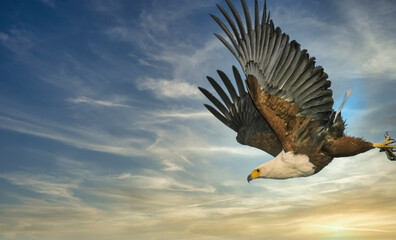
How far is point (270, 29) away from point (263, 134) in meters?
3.23

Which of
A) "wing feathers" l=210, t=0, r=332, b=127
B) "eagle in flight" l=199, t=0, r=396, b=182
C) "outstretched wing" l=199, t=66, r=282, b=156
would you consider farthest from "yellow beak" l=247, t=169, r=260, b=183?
"wing feathers" l=210, t=0, r=332, b=127

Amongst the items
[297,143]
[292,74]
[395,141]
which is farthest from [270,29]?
[395,141]

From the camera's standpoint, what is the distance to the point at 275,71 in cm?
683

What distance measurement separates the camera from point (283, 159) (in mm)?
7453

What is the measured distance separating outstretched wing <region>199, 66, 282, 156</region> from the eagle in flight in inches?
58.7

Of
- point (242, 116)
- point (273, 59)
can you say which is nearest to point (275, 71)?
point (273, 59)

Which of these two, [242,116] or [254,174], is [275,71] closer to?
[254,174]

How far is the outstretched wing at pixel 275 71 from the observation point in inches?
265

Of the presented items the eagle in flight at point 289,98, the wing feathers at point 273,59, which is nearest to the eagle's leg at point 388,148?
the eagle in flight at point 289,98

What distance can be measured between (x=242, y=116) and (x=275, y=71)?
328 cm

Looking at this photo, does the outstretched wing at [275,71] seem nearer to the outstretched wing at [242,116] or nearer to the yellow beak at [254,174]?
the yellow beak at [254,174]

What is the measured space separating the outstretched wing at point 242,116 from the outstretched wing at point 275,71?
2.12m

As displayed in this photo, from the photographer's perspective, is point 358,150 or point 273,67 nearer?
point 273,67

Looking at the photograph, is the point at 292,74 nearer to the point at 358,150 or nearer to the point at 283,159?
the point at 283,159
